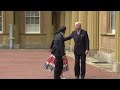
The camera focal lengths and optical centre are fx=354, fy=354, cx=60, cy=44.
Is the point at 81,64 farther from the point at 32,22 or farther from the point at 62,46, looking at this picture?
the point at 32,22

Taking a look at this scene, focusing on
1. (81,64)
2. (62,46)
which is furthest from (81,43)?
(62,46)

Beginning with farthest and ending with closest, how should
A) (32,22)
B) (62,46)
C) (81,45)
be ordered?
(32,22) → (81,45) → (62,46)

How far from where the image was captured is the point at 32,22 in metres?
28.7

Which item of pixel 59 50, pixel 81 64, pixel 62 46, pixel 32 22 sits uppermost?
pixel 32 22

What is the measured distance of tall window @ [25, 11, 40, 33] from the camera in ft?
94.0

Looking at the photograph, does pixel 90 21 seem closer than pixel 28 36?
Yes

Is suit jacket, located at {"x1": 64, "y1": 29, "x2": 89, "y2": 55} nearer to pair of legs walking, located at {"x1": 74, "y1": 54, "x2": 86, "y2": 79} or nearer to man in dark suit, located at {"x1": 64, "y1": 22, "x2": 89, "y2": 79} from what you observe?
man in dark suit, located at {"x1": 64, "y1": 22, "x2": 89, "y2": 79}

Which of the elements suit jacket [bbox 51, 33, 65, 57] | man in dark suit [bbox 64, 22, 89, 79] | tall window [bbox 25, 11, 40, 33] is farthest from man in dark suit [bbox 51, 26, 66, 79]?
tall window [bbox 25, 11, 40, 33]
